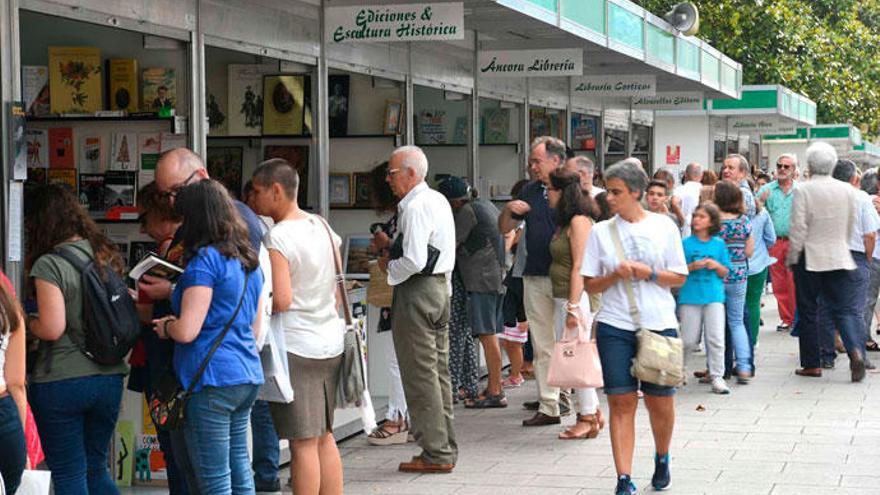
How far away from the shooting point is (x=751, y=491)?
8.14 m

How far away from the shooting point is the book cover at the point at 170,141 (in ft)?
28.2

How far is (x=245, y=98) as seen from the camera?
10.9 meters

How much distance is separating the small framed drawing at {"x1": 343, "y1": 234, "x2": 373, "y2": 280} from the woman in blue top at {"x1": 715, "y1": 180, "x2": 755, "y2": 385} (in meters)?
2.80

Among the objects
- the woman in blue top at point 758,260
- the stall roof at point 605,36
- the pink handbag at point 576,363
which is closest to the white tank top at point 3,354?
the pink handbag at point 576,363

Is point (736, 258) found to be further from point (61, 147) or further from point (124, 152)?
point (61, 147)

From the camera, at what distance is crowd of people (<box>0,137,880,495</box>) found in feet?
19.6

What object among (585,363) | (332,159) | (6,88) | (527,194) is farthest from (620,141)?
(6,88)

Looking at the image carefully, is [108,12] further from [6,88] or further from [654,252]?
[654,252]

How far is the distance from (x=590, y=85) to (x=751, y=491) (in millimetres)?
9150

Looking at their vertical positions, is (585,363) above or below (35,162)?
below

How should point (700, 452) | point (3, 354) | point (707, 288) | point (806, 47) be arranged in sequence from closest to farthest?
point (3, 354) → point (700, 452) → point (707, 288) → point (806, 47)

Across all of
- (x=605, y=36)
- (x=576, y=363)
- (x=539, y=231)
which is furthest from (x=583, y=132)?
(x=576, y=363)

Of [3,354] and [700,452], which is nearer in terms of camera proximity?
[3,354]

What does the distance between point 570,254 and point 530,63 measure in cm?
425
